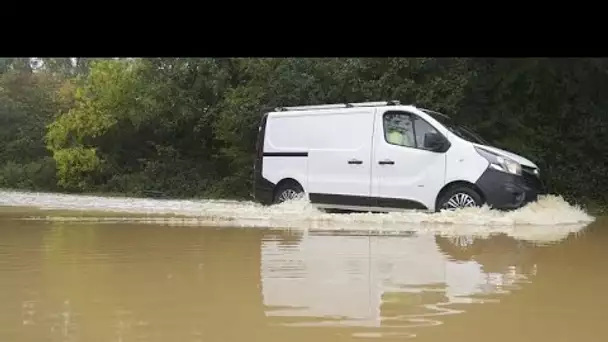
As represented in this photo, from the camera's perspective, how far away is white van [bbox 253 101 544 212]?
955 cm

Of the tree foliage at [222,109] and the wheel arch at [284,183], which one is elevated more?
the tree foliage at [222,109]

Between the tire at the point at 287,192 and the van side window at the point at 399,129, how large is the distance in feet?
5.43

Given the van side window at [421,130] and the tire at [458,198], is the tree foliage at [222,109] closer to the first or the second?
the van side window at [421,130]

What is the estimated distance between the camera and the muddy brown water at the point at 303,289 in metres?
3.53

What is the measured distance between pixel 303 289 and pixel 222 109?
47.1ft

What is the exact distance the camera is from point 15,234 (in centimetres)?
801

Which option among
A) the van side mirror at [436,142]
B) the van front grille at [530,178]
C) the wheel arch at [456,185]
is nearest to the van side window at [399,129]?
the van side mirror at [436,142]


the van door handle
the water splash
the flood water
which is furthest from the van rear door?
the flood water

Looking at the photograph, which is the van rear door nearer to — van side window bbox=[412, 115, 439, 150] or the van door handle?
the van door handle

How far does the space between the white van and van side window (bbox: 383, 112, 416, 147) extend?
0.05 ft

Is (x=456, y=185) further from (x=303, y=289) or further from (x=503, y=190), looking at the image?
(x=303, y=289)

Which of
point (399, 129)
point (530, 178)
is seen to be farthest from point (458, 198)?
point (399, 129)

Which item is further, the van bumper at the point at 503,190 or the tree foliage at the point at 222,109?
the tree foliage at the point at 222,109

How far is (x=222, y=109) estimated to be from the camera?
18.5 metres
